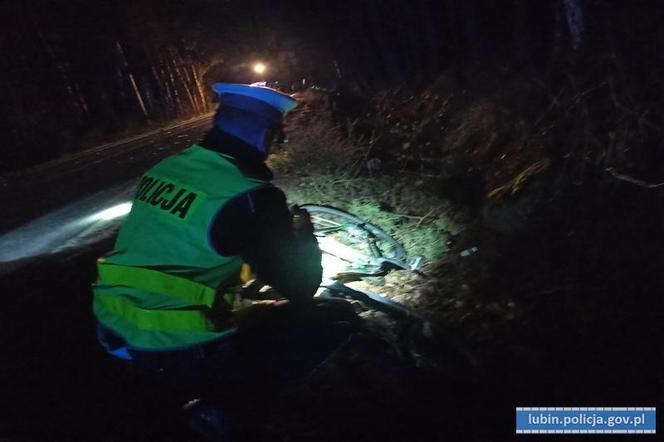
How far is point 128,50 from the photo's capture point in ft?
67.5

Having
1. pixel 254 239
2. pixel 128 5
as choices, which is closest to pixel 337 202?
Answer: pixel 254 239

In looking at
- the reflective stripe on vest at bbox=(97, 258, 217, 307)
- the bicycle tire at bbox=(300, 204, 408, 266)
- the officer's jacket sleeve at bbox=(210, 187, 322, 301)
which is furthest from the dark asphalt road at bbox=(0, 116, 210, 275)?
the officer's jacket sleeve at bbox=(210, 187, 322, 301)

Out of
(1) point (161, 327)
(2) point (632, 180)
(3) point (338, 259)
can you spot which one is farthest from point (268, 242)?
(2) point (632, 180)

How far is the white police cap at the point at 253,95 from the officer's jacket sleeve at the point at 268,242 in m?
0.38

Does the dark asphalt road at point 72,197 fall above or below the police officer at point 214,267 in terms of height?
above

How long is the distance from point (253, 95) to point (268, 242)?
608 millimetres

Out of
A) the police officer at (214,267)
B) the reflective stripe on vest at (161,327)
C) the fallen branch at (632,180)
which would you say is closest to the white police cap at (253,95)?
the police officer at (214,267)

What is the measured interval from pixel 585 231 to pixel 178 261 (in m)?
3.39

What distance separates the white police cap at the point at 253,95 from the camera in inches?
83.8

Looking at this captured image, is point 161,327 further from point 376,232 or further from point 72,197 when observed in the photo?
point 72,197

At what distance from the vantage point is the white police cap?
213 cm

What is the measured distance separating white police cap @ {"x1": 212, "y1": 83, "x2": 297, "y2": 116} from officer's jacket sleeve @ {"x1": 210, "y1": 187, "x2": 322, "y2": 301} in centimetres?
38

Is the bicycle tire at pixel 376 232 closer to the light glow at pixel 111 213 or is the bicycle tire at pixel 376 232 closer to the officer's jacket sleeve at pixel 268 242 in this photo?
the officer's jacket sleeve at pixel 268 242

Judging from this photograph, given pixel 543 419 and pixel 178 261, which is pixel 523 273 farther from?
pixel 178 261
